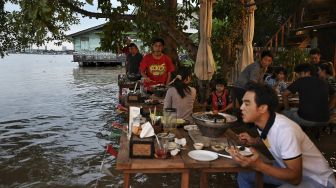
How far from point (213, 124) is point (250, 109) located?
632 millimetres

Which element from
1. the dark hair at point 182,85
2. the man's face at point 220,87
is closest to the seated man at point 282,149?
the dark hair at point 182,85

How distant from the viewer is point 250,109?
289cm

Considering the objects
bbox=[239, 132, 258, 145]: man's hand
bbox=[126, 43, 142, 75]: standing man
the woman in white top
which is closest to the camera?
bbox=[239, 132, 258, 145]: man's hand

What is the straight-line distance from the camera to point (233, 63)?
905cm

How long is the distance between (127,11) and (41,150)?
5.96 meters

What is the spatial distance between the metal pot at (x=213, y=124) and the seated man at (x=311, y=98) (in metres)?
2.94

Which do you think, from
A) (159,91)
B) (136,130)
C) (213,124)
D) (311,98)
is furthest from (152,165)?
(311,98)

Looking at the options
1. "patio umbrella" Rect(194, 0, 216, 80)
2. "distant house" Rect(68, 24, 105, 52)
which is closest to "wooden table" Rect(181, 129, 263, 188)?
"patio umbrella" Rect(194, 0, 216, 80)

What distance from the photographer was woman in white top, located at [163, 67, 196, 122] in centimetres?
502

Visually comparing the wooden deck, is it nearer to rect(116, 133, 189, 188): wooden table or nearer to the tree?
the tree

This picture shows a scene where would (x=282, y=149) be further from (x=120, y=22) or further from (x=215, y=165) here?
(x=120, y=22)

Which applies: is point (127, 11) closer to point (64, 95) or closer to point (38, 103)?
point (38, 103)

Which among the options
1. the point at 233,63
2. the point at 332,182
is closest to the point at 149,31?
the point at 233,63

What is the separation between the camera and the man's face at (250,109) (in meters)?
2.87
